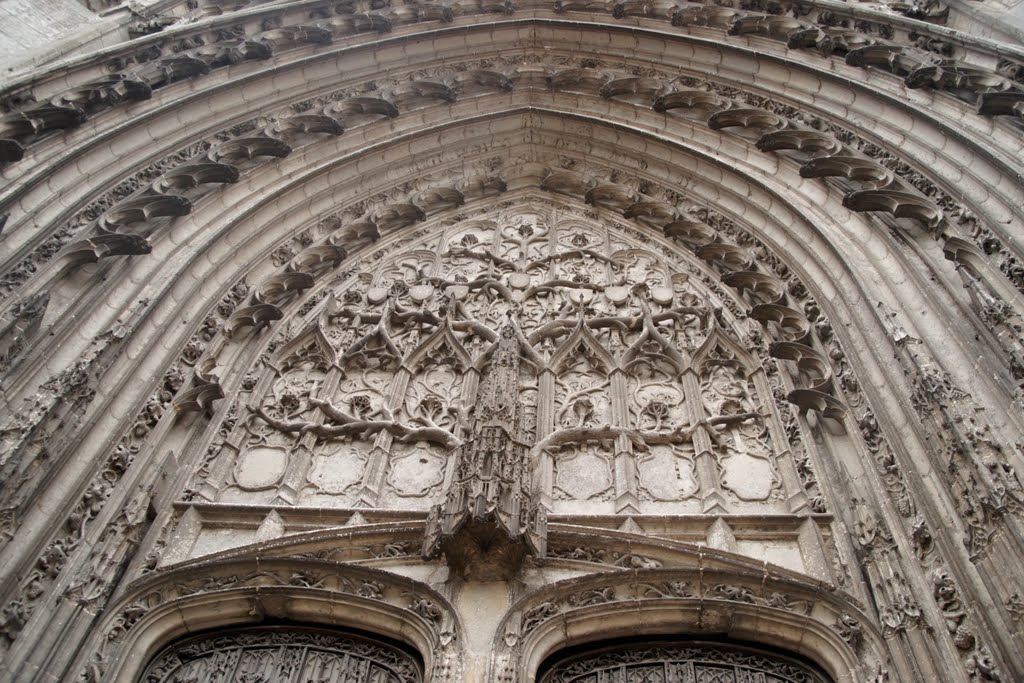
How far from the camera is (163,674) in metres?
6.63

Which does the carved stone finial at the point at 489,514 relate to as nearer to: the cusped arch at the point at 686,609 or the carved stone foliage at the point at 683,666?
the cusped arch at the point at 686,609

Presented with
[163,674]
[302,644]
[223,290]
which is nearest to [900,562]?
[302,644]

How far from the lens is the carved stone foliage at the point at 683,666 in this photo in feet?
21.3

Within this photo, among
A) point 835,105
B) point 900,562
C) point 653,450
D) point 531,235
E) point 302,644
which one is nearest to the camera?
point 900,562

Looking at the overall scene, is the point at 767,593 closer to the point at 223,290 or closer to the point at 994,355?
the point at 994,355

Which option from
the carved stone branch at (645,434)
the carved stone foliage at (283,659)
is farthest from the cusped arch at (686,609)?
the carved stone branch at (645,434)

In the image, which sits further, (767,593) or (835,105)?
(835,105)

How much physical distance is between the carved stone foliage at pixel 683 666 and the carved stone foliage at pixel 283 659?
4.05ft

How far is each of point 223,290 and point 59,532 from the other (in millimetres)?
3548

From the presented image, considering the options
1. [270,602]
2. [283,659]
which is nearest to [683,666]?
[283,659]

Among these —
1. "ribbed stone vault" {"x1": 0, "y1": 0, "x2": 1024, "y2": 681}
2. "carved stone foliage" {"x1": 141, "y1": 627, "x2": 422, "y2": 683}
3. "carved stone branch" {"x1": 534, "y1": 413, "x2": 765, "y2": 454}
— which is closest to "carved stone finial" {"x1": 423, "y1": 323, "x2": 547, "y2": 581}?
"ribbed stone vault" {"x1": 0, "y1": 0, "x2": 1024, "y2": 681}

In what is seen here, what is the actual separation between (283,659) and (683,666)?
9.81 ft

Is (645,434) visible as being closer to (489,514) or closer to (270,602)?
(489,514)

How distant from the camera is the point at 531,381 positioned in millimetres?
9406
